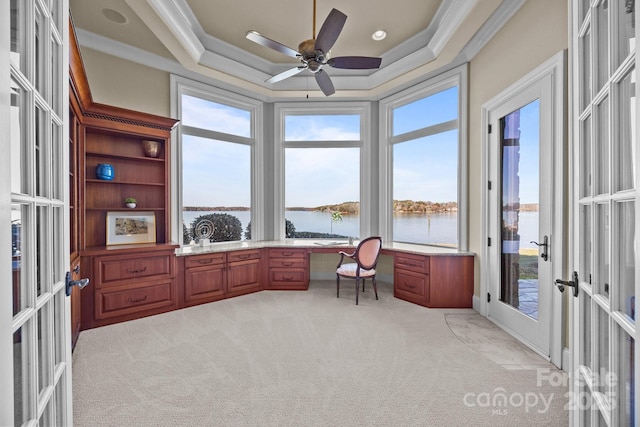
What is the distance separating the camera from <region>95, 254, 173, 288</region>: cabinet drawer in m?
3.26

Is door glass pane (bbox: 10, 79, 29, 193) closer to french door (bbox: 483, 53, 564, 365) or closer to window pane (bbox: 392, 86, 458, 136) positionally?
french door (bbox: 483, 53, 564, 365)

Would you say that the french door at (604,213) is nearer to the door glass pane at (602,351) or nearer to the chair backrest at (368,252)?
the door glass pane at (602,351)

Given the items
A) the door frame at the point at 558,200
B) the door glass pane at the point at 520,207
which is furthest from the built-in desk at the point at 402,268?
the door frame at the point at 558,200

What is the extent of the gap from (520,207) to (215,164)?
4178 mm

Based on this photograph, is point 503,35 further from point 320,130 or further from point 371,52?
point 320,130

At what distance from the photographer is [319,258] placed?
17.8 ft

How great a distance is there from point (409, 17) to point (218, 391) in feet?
13.9

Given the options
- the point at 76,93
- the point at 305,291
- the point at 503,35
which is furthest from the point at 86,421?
the point at 503,35

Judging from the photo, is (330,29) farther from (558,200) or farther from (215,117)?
(215,117)

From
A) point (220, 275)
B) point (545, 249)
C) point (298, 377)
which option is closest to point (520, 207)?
point (545, 249)

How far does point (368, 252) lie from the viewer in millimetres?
4145

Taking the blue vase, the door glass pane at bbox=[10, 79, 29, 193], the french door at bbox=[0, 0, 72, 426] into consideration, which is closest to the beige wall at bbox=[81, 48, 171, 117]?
the blue vase

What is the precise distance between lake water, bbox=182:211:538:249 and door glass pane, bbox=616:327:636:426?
11.3 ft

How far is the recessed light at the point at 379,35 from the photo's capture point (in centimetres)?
389
